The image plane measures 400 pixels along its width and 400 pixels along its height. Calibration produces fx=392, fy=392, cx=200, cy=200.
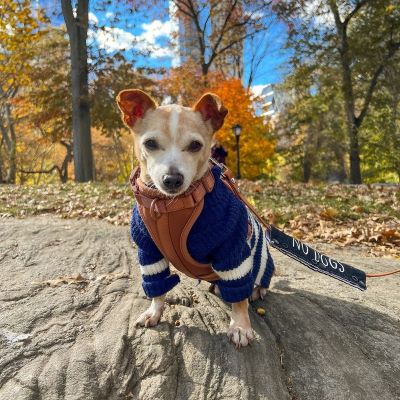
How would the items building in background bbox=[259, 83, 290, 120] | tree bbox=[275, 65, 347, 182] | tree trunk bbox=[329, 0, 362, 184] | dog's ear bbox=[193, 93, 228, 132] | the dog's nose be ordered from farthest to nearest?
building in background bbox=[259, 83, 290, 120] < tree bbox=[275, 65, 347, 182] < tree trunk bbox=[329, 0, 362, 184] < dog's ear bbox=[193, 93, 228, 132] < the dog's nose

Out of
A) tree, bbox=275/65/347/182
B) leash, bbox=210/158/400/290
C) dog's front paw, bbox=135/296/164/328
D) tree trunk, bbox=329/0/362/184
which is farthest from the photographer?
tree, bbox=275/65/347/182

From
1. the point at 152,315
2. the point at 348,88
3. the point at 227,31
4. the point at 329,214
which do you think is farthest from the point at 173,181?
the point at 227,31

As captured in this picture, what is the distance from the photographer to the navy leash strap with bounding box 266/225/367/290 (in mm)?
2703

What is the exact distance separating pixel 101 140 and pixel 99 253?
1206 inches

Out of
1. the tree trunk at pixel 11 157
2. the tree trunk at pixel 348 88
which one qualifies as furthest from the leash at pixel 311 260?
the tree trunk at pixel 11 157

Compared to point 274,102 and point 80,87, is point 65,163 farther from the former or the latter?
point 274,102

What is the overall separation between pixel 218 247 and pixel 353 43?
1660 cm

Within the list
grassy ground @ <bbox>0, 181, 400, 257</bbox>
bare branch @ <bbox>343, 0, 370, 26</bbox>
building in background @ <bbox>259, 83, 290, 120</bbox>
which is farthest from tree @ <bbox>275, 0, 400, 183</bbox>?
grassy ground @ <bbox>0, 181, 400, 257</bbox>

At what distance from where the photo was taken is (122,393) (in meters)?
1.93

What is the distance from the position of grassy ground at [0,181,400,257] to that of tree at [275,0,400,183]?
9.23 metres

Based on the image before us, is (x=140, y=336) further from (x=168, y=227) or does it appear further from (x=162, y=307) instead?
(x=168, y=227)

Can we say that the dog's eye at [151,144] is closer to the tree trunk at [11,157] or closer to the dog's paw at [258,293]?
the dog's paw at [258,293]

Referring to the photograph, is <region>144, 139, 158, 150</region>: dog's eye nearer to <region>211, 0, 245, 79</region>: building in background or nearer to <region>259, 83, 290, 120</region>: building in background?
<region>211, 0, 245, 79</region>: building in background

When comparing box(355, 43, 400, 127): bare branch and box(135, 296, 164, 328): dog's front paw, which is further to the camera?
box(355, 43, 400, 127): bare branch
